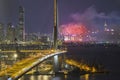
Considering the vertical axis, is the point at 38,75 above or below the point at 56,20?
below

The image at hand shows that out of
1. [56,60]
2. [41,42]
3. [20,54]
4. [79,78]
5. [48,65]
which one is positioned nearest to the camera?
[56,60]

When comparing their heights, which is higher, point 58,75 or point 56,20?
point 56,20

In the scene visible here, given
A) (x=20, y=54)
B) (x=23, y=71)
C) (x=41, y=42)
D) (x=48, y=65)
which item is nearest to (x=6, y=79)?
(x=23, y=71)

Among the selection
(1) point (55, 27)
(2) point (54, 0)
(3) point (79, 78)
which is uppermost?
(2) point (54, 0)

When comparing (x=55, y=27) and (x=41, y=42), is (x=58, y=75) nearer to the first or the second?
(x=55, y=27)

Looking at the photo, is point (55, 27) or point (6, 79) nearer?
point (6, 79)

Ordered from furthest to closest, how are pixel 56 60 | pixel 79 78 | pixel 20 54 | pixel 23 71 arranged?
pixel 20 54 → pixel 79 78 → pixel 56 60 → pixel 23 71

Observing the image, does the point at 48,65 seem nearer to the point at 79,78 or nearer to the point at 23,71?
the point at 79,78

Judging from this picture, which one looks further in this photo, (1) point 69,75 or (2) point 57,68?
(1) point 69,75

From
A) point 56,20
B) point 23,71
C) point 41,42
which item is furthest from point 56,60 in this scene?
point 41,42
